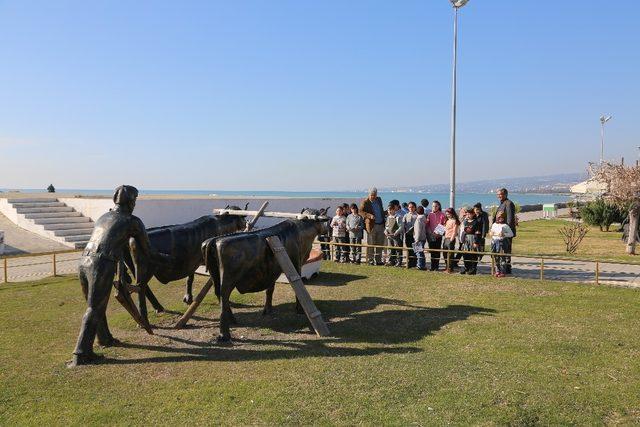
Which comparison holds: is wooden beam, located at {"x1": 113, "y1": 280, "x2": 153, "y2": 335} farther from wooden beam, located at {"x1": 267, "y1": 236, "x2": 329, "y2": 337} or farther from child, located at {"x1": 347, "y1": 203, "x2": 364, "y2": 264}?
child, located at {"x1": 347, "y1": 203, "x2": 364, "y2": 264}

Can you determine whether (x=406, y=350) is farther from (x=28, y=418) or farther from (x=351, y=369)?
(x=28, y=418)

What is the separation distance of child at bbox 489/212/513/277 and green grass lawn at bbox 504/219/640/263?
422cm

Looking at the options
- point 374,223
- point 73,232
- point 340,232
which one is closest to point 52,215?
point 73,232

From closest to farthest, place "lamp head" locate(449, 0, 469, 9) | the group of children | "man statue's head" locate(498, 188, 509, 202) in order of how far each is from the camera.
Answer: "man statue's head" locate(498, 188, 509, 202) → the group of children → "lamp head" locate(449, 0, 469, 9)

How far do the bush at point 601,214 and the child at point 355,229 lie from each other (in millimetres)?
18272

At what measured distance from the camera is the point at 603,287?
37.1 feet

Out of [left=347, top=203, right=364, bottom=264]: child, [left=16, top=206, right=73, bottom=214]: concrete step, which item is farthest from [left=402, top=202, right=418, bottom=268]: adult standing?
[left=16, top=206, right=73, bottom=214]: concrete step

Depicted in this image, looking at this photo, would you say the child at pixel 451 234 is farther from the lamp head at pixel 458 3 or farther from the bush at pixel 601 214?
the bush at pixel 601 214

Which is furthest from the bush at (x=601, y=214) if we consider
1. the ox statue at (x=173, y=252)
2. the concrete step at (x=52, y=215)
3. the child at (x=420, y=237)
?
the concrete step at (x=52, y=215)

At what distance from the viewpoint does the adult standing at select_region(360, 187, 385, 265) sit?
49.1 ft

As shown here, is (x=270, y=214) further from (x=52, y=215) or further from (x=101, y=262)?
(x=52, y=215)

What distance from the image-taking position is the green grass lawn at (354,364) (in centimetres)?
533

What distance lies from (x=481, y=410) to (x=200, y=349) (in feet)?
13.9

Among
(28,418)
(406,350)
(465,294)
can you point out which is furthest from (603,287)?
(28,418)
